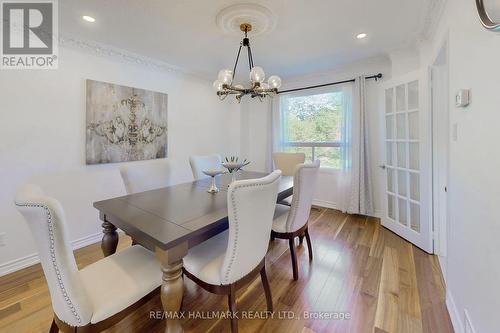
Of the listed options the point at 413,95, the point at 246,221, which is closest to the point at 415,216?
the point at 413,95

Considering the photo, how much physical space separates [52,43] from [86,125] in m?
0.88

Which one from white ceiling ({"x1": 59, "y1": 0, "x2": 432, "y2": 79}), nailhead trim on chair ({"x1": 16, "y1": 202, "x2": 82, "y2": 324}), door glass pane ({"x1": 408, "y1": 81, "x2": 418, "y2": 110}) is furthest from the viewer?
door glass pane ({"x1": 408, "y1": 81, "x2": 418, "y2": 110})

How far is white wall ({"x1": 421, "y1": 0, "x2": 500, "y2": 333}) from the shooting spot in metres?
0.96

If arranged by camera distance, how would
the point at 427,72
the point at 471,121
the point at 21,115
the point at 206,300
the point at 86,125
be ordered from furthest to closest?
the point at 86,125
the point at 427,72
the point at 21,115
the point at 206,300
the point at 471,121

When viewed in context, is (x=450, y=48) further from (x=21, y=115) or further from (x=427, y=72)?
(x=21, y=115)

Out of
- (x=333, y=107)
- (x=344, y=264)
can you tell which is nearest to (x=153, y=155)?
(x=344, y=264)

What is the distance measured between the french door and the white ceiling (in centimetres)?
64

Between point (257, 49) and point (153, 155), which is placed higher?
point (257, 49)

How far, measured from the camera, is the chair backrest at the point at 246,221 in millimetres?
1144

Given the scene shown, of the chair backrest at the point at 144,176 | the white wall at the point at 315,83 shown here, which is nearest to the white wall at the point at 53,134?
the chair backrest at the point at 144,176

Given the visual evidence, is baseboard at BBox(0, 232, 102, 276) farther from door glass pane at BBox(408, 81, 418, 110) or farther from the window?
door glass pane at BBox(408, 81, 418, 110)

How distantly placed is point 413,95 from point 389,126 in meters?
0.47

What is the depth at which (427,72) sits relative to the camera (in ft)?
7.58

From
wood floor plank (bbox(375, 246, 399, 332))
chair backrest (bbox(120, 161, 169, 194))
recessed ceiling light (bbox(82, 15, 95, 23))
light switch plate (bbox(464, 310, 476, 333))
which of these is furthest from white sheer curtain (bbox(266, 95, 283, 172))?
light switch plate (bbox(464, 310, 476, 333))
